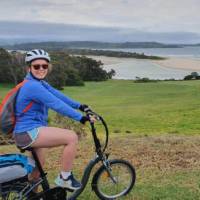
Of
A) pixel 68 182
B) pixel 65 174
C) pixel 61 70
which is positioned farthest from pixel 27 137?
pixel 61 70

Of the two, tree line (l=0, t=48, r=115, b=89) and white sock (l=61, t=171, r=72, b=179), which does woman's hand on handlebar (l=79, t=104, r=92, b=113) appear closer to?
white sock (l=61, t=171, r=72, b=179)

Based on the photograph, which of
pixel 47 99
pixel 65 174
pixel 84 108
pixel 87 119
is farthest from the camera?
pixel 84 108

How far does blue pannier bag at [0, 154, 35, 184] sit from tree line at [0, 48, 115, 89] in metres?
60.4

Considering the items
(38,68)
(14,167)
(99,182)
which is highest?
(38,68)

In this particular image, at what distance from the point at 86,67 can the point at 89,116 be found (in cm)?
9095

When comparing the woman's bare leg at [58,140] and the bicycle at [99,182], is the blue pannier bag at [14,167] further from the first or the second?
the woman's bare leg at [58,140]

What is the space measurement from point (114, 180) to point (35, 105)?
1.66 metres

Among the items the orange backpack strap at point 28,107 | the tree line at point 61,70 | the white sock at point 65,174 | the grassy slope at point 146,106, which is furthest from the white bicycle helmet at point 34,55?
the tree line at point 61,70

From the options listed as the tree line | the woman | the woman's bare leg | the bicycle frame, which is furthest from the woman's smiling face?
the tree line

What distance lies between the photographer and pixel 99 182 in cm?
702

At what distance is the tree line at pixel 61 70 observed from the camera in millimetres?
77312

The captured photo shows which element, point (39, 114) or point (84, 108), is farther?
point (84, 108)

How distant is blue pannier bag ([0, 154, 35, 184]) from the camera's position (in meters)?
5.98

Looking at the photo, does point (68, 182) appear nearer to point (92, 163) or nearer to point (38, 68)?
point (92, 163)
